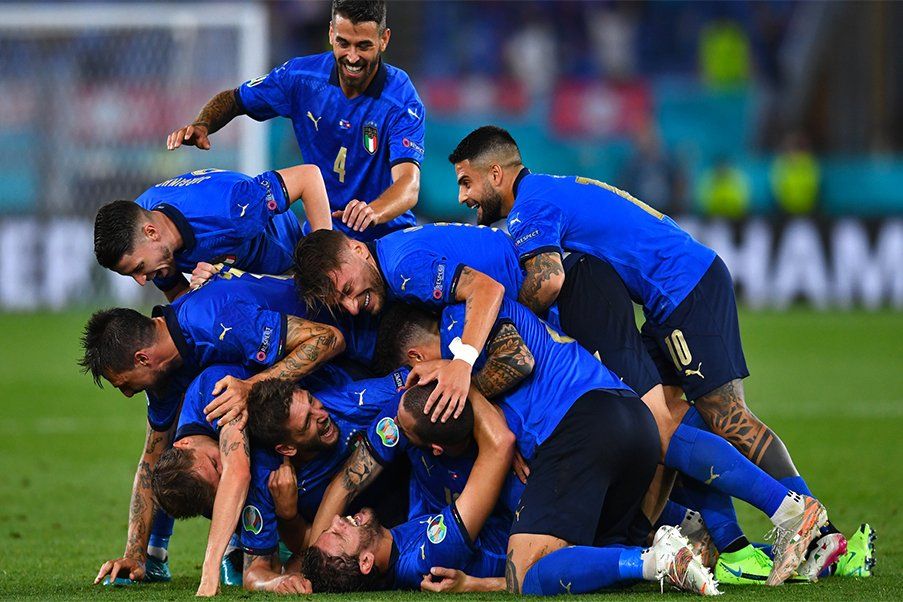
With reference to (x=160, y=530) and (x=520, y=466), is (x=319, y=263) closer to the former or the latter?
(x=520, y=466)

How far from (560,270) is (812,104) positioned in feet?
60.2

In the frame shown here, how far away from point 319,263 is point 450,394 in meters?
0.95

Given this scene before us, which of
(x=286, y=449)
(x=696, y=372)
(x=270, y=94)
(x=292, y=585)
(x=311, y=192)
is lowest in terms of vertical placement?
(x=292, y=585)

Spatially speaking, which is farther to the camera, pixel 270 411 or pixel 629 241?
pixel 629 241

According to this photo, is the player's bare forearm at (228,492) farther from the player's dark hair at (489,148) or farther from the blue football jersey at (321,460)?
the player's dark hair at (489,148)

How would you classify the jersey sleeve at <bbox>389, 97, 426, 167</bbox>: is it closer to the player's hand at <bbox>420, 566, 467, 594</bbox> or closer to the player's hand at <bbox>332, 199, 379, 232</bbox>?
the player's hand at <bbox>332, 199, 379, 232</bbox>

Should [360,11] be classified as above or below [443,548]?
above

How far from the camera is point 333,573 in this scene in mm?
6012

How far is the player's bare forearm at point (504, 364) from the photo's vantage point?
621 centimetres

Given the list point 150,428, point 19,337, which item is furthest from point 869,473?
point 19,337

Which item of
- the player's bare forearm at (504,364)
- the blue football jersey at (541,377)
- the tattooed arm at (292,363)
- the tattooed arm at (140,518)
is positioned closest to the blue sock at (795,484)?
the blue football jersey at (541,377)

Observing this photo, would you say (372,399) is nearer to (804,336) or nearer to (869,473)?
(869,473)

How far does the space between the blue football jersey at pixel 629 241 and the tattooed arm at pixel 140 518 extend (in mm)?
2143

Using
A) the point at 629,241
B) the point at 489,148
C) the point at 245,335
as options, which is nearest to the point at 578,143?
the point at 489,148
